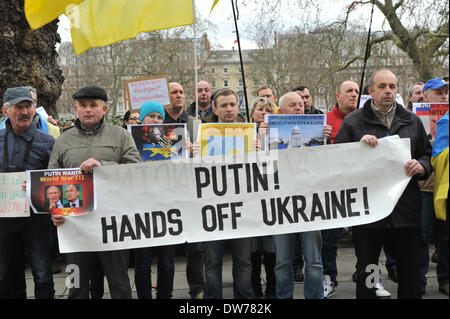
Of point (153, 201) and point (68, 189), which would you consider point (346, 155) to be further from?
point (68, 189)

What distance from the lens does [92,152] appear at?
12.8 feet

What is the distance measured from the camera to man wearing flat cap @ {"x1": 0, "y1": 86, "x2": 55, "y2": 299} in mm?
4129

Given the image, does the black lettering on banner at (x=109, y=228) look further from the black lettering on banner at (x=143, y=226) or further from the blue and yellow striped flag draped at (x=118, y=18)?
the blue and yellow striped flag draped at (x=118, y=18)

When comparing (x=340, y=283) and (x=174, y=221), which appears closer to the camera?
(x=174, y=221)

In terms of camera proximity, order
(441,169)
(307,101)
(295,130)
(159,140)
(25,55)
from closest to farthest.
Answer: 1. (441,169)
2. (295,130)
3. (159,140)
4. (307,101)
5. (25,55)

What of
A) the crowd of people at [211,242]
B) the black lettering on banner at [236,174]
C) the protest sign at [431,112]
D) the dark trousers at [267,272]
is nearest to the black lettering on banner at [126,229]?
the crowd of people at [211,242]

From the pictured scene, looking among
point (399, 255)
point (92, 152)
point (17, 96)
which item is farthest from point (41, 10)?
point (399, 255)

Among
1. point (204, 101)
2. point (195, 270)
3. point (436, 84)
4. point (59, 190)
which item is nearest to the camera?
point (59, 190)

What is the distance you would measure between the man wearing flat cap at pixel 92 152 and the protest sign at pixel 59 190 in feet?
0.25

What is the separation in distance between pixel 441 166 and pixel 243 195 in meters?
1.59

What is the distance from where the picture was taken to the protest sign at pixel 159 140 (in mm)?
4336

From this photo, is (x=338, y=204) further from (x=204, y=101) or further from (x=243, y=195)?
(x=204, y=101)
